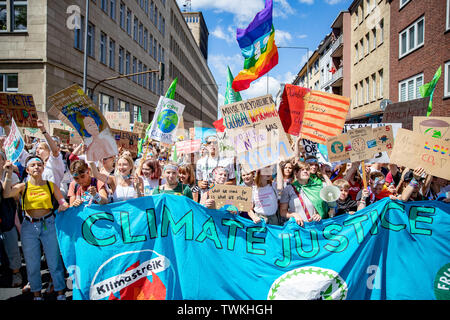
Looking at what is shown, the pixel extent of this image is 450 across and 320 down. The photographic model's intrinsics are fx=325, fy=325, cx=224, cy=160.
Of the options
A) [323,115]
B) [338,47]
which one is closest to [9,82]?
[323,115]

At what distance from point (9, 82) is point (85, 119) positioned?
604 inches

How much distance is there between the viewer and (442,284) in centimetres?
349

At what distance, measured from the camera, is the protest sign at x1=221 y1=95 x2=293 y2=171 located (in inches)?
160

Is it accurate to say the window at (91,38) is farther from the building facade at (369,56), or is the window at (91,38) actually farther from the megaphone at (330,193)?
the megaphone at (330,193)

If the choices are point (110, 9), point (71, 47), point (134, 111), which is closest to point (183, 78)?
point (134, 111)

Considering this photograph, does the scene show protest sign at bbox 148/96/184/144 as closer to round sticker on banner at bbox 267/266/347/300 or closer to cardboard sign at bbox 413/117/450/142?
round sticker on banner at bbox 267/266/347/300

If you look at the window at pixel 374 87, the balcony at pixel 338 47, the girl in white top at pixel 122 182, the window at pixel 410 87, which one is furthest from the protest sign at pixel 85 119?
the balcony at pixel 338 47

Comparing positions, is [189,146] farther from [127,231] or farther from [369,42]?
[369,42]

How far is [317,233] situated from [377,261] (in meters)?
0.68

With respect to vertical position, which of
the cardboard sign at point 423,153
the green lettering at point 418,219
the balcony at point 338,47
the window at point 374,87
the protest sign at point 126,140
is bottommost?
the green lettering at point 418,219

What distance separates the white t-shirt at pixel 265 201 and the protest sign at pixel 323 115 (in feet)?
4.42

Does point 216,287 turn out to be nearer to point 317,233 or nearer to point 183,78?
point 317,233

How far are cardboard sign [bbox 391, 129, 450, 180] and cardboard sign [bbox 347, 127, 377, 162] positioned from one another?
325 mm

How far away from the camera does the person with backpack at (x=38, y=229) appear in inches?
152
